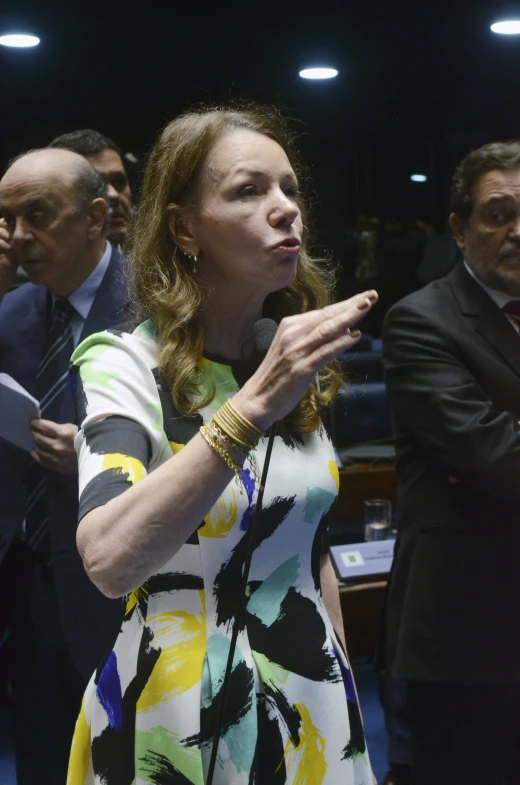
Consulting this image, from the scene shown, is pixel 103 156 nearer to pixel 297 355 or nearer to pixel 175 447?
pixel 175 447

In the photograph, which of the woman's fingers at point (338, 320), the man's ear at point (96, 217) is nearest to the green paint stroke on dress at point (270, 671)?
the woman's fingers at point (338, 320)

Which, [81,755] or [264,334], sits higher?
[264,334]

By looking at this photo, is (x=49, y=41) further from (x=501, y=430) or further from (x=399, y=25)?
(x=501, y=430)

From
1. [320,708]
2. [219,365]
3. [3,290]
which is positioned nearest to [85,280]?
[3,290]

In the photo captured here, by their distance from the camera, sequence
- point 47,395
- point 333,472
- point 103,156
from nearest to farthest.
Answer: point 333,472, point 47,395, point 103,156

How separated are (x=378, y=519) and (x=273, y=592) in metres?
2.10

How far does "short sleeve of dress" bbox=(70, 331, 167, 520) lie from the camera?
1096 mm

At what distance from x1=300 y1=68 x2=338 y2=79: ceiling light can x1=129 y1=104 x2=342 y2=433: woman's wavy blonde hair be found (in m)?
2.26

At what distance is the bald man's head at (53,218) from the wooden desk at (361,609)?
1564mm

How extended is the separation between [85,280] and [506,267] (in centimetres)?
100

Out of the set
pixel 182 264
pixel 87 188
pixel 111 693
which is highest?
pixel 87 188

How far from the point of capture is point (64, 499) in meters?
2.03

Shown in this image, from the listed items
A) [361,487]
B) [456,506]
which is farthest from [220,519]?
[361,487]

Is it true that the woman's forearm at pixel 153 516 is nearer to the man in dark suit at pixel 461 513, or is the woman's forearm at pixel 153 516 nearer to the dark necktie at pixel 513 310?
the man in dark suit at pixel 461 513
